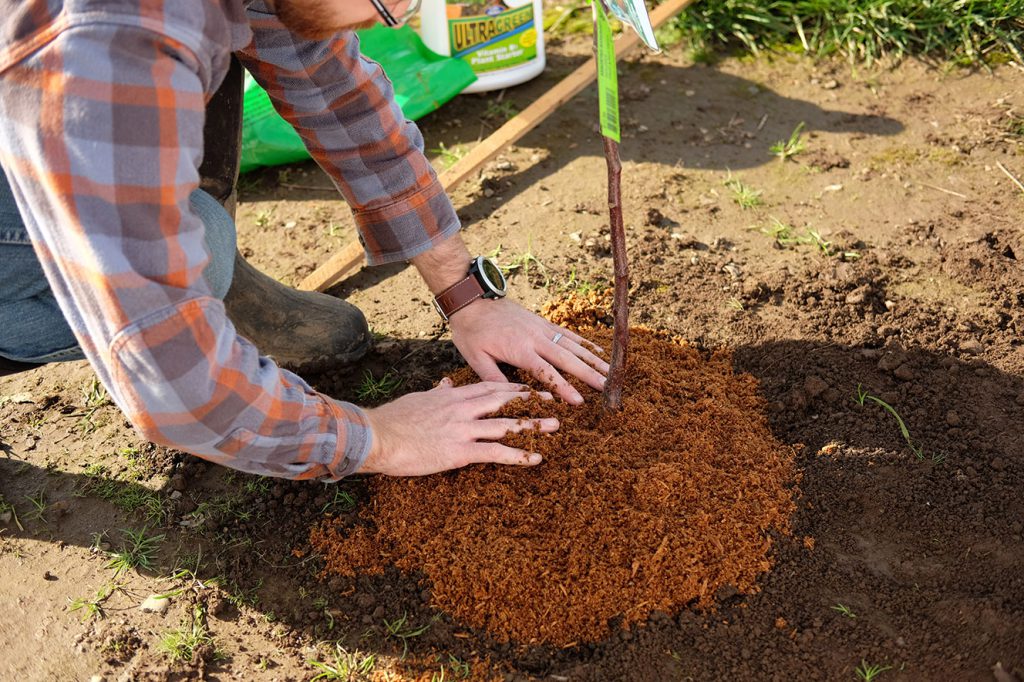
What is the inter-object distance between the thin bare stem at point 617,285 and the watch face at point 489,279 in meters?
0.40

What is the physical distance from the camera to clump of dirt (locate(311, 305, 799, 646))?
197 centimetres

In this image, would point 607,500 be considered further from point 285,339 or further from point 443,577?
point 285,339

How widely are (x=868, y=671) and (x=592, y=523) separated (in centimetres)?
64

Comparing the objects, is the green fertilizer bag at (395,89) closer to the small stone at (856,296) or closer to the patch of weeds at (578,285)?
the patch of weeds at (578,285)

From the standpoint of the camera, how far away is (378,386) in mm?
2605

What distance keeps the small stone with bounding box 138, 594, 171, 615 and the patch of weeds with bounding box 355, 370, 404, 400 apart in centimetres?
75

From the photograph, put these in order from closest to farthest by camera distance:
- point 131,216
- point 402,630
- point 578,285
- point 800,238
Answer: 1. point 131,216
2. point 402,630
3. point 578,285
4. point 800,238

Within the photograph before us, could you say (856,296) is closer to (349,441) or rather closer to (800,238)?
(800,238)

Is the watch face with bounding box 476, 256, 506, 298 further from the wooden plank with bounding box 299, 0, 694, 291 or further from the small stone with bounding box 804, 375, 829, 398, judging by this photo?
the small stone with bounding box 804, 375, 829, 398

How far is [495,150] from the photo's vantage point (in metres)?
3.32

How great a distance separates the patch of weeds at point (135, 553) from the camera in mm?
2207

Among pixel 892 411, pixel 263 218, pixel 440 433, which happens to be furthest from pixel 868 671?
pixel 263 218

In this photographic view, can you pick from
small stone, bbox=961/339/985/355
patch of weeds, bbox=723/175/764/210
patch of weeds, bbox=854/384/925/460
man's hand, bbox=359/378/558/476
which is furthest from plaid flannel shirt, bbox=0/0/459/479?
patch of weeds, bbox=723/175/764/210

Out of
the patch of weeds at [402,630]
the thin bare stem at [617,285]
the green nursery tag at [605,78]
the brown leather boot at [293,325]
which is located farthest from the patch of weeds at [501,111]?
the patch of weeds at [402,630]
